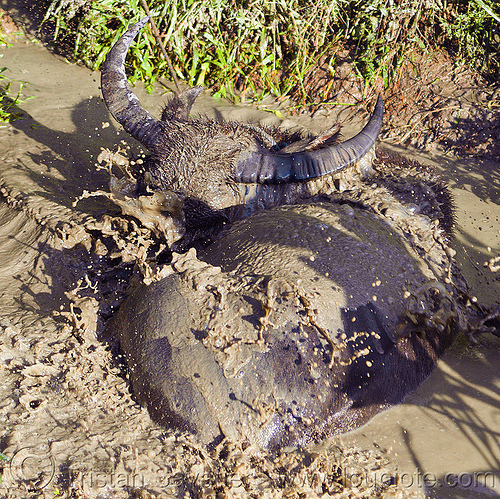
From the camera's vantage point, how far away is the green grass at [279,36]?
15.8ft

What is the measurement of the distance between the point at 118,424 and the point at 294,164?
67.2 inches

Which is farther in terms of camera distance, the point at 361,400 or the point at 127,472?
the point at 361,400

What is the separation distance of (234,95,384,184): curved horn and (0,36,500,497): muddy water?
0.87 m

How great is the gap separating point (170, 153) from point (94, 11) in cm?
335

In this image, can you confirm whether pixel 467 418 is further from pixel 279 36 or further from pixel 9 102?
pixel 9 102

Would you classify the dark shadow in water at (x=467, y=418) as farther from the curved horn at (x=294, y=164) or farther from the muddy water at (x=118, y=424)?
the curved horn at (x=294, y=164)

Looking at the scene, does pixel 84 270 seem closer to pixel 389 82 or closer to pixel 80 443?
pixel 80 443

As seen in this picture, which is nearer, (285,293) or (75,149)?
(285,293)

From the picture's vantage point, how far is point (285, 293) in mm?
2160

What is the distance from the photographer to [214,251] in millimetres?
2615

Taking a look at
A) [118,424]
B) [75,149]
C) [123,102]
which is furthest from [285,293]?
[75,149]

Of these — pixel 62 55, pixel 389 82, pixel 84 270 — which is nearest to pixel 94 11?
pixel 62 55

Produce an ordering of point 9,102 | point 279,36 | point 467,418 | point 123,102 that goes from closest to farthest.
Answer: point 467,418 < point 123,102 < point 9,102 < point 279,36

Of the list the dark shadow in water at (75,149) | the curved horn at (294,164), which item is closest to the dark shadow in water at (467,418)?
the curved horn at (294,164)
